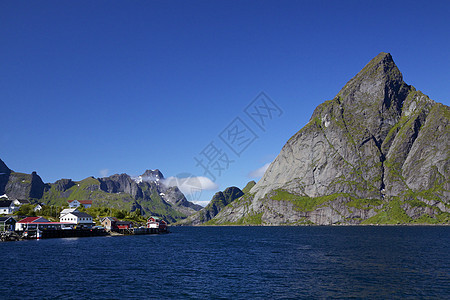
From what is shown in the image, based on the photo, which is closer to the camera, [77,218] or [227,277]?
[227,277]

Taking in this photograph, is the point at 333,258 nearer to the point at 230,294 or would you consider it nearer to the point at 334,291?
the point at 334,291

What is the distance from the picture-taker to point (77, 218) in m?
188

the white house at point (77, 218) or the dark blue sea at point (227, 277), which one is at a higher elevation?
the white house at point (77, 218)

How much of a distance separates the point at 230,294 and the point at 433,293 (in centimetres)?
2863

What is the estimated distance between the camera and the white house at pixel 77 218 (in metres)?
188

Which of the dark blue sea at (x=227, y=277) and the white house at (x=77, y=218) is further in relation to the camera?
the white house at (x=77, y=218)

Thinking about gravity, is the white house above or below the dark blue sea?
above

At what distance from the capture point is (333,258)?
86.6 meters

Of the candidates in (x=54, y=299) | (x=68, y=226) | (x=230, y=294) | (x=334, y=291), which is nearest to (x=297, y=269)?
(x=334, y=291)

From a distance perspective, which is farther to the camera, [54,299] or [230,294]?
[230,294]

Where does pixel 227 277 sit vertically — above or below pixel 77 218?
below

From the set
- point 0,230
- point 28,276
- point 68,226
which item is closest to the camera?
point 28,276

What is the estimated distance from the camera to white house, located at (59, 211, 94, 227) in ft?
616

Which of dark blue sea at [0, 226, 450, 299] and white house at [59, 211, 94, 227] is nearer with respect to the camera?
dark blue sea at [0, 226, 450, 299]
